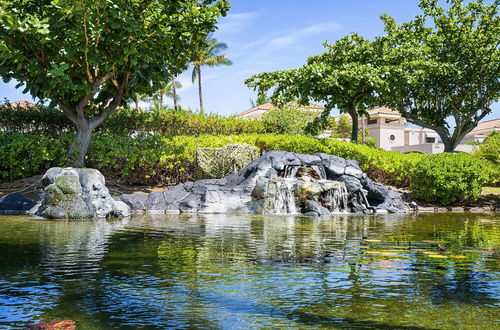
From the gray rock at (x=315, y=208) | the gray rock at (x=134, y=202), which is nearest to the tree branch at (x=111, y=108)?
the gray rock at (x=134, y=202)

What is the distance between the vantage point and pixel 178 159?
64.1 feet

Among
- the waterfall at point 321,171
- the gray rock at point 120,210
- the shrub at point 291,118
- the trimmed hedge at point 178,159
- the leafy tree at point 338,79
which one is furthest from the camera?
the shrub at point 291,118

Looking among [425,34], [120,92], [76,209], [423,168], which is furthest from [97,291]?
[425,34]

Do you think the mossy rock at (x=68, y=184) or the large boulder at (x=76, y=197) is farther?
the mossy rock at (x=68, y=184)

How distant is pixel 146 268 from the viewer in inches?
239

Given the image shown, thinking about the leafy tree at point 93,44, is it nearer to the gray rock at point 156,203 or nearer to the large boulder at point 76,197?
the large boulder at point 76,197

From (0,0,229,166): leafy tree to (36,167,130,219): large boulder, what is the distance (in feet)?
9.62

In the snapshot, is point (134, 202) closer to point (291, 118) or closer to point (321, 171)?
point (321, 171)

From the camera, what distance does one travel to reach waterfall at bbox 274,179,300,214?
1681 cm

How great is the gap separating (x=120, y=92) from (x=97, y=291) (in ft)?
46.4

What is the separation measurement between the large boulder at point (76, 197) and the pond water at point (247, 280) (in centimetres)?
336

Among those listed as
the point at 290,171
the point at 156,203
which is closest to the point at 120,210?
the point at 156,203

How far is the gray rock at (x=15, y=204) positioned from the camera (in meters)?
14.8

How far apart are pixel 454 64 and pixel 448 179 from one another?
14.7 metres
